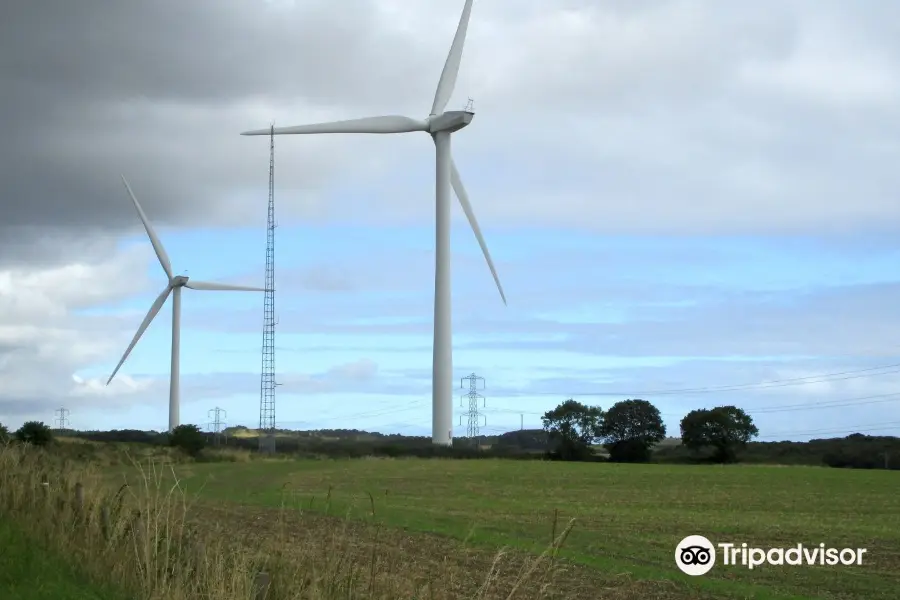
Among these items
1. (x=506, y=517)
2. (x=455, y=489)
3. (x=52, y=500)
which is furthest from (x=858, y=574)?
(x=455, y=489)

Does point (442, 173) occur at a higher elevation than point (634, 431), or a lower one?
higher

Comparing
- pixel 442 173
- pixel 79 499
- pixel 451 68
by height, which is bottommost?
pixel 79 499

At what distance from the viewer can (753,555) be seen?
2405 centimetres

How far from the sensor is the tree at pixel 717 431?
3878 inches

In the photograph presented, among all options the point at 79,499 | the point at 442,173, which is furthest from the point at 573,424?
the point at 79,499

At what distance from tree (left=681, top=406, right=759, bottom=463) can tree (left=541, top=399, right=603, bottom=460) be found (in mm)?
8633

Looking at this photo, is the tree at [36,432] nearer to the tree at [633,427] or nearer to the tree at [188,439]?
the tree at [188,439]

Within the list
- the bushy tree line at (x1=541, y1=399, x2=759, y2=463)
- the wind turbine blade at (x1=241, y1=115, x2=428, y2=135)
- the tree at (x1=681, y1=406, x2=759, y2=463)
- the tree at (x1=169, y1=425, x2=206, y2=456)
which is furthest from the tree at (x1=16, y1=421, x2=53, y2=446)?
the tree at (x1=681, y1=406, x2=759, y2=463)

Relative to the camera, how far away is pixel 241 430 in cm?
11812

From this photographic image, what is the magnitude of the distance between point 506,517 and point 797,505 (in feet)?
50.0

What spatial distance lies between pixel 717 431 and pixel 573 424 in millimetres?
13772

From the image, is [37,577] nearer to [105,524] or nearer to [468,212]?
[105,524]

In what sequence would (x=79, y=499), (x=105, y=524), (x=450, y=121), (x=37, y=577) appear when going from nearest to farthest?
(x=37, y=577) → (x=105, y=524) → (x=79, y=499) → (x=450, y=121)

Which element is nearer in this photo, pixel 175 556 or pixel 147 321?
pixel 175 556
